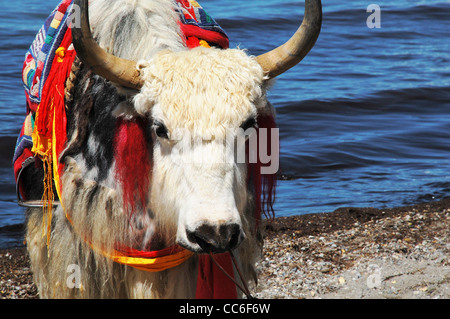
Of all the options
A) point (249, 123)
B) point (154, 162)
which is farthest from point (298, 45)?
point (154, 162)

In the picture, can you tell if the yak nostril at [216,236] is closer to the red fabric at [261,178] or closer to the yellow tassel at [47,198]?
the red fabric at [261,178]

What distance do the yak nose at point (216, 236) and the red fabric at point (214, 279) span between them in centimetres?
53

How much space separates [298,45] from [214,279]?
1009 millimetres

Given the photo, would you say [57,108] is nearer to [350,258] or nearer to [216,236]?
[216,236]

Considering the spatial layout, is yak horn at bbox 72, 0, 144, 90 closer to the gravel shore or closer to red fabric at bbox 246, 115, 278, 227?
red fabric at bbox 246, 115, 278, 227

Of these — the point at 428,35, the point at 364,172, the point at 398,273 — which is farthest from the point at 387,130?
the point at 428,35

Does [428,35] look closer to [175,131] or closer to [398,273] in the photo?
[398,273]

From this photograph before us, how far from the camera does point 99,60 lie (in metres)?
2.54

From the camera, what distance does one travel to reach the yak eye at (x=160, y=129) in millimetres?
2529

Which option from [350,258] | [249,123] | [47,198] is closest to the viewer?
[249,123]

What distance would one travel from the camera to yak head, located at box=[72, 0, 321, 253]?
2.35m

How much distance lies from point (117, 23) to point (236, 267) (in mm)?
1132

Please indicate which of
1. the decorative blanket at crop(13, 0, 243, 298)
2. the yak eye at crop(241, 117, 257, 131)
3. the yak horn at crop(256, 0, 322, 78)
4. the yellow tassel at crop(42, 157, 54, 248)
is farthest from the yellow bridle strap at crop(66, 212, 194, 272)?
the yak horn at crop(256, 0, 322, 78)

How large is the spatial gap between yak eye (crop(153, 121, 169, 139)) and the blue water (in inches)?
43.9
